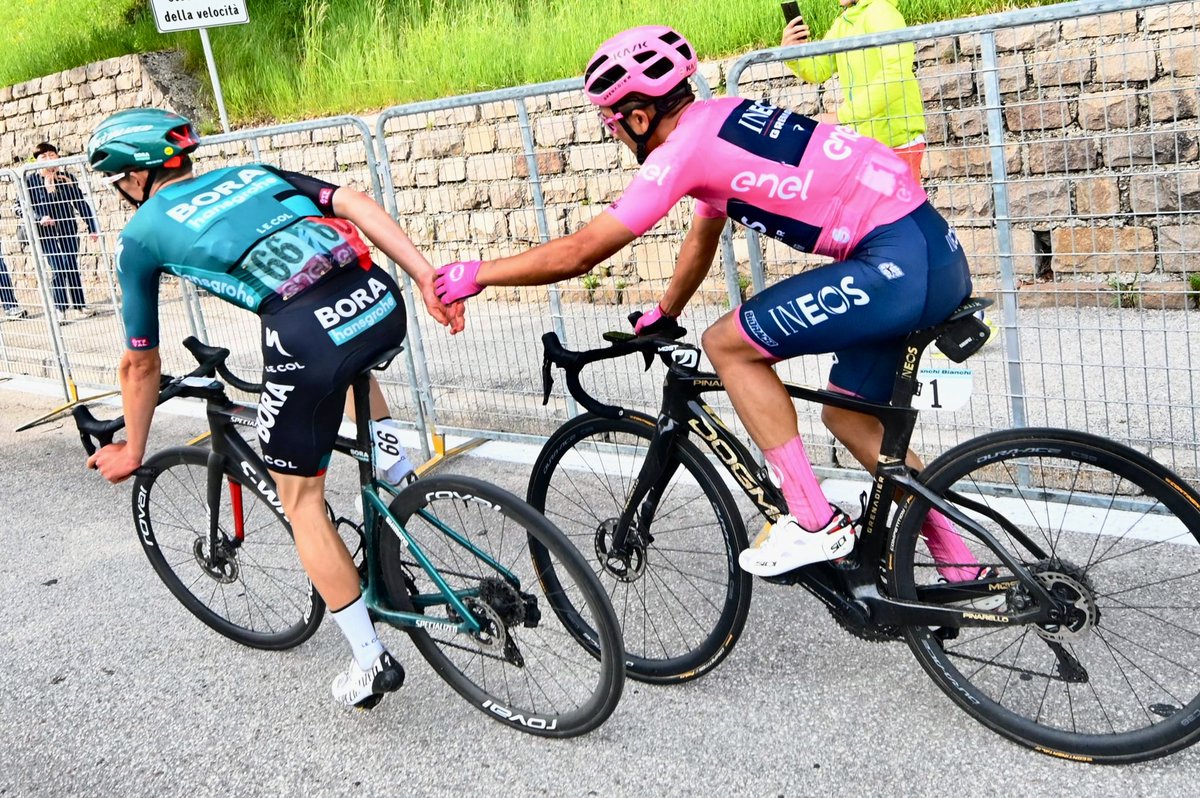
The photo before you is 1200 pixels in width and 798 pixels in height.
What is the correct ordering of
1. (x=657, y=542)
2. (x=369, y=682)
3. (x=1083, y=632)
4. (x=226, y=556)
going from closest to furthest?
(x=1083, y=632) < (x=369, y=682) < (x=226, y=556) < (x=657, y=542)

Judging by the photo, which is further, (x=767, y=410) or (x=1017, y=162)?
(x=1017, y=162)

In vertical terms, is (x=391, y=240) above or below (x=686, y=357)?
above

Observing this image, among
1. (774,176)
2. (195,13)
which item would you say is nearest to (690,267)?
(774,176)

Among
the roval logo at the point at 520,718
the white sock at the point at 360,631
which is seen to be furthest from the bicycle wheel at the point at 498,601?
the white sock at the point at 360,631

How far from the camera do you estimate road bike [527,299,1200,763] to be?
3.02 m

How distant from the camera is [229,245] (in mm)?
3393

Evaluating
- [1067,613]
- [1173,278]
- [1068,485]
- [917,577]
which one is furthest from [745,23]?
[1067,613]

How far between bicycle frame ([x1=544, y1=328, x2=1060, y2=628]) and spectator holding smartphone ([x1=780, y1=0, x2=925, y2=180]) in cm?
170

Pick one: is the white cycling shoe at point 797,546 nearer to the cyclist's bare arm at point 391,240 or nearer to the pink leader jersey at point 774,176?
the pink leader jersey at point 774,176

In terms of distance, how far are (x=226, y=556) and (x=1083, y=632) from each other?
3.05 m

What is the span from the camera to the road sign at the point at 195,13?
32.8ft

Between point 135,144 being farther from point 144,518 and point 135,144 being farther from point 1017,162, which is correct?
point 1017,162

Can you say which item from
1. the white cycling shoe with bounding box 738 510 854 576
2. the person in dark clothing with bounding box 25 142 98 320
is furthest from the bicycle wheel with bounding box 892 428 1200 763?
the person in dark clothing with bounding box 25 142 98 320

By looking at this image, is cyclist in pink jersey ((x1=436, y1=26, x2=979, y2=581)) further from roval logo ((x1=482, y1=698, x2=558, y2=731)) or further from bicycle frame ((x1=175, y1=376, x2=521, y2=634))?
roval logo ((x1=482, y1=698, x2=558, y2=731))
